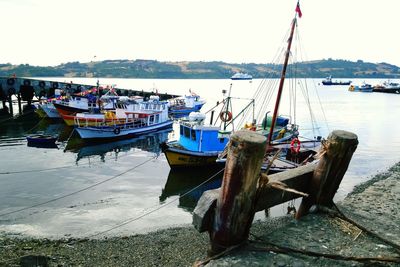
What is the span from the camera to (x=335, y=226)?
6.54 metres

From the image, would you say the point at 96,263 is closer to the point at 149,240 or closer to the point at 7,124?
the point at 149,240

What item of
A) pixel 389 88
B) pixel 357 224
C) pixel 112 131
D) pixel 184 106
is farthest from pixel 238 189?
pixel 389 88

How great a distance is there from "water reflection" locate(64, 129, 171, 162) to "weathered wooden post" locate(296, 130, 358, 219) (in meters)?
24.0

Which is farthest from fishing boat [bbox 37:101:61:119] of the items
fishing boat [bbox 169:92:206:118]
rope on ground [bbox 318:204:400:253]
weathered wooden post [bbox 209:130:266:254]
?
weathered wooden post [bbox 209:130:266:254]

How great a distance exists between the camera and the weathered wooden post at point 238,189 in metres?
4.69

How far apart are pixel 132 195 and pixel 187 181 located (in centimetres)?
462

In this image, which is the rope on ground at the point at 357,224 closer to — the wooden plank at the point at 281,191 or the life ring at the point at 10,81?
the wooden plank at the point at 281,191

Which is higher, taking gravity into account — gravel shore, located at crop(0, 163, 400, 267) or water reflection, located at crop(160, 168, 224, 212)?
gravel shore, located at crop(0, 163, 400, 267)

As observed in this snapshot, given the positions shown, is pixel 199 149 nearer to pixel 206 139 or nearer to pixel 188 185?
pixel 206 139

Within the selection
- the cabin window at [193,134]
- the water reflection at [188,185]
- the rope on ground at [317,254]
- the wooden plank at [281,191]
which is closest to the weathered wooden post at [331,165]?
the wooden plank at [281,191]

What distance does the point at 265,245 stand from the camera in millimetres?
5500

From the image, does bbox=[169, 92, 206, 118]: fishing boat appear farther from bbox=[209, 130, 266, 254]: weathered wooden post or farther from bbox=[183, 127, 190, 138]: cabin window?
bbox=[209, 130, 266, 254]: weathered wooden post

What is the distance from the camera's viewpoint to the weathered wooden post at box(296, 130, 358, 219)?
20.8 feet

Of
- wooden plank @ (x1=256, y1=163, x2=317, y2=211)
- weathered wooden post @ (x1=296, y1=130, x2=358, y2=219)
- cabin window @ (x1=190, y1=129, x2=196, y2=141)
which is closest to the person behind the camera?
wooden plank @ (x1=256, y1=163, x2=317, y2=211)
